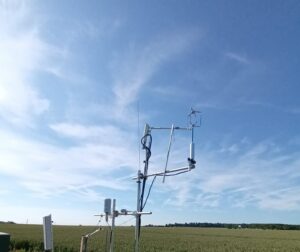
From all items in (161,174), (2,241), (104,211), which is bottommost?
(2,241)

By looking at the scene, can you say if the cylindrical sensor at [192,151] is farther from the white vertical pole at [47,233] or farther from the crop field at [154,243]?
the crop field at [154,243]

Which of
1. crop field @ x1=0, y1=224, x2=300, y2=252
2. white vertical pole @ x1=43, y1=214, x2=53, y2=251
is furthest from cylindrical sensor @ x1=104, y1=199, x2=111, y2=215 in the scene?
crop field @ x1=0, y1=224, x2=300, y2=252

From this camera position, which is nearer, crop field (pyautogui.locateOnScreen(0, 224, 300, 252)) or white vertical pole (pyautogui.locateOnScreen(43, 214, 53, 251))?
white vertical pole (pyautogui.locateOnScreen(43, 214, 53, 251))

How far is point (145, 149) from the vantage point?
10.5 m

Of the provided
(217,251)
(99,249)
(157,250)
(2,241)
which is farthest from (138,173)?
(217,251)

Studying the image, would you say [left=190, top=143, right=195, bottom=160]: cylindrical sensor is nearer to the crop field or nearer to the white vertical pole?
the white vertical pole

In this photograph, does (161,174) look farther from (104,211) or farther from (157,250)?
(157,250)

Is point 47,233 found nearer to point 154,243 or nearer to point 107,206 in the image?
point 107,206

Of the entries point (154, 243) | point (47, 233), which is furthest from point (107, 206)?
point (154, 243)

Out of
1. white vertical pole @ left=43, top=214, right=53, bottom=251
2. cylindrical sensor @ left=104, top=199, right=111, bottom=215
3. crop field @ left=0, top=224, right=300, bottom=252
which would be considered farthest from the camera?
crop field @ left=0, top=224, right=300, bottom=252

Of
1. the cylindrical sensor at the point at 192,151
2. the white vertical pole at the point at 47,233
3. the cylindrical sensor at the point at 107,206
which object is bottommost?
the white vertical pole at the point at 47,233

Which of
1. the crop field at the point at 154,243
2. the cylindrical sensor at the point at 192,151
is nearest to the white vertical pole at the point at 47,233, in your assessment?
the cylindrical sensor at the point at 192,151

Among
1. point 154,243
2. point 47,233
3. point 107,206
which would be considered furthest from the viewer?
point 154,243

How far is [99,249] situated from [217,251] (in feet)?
31.2
